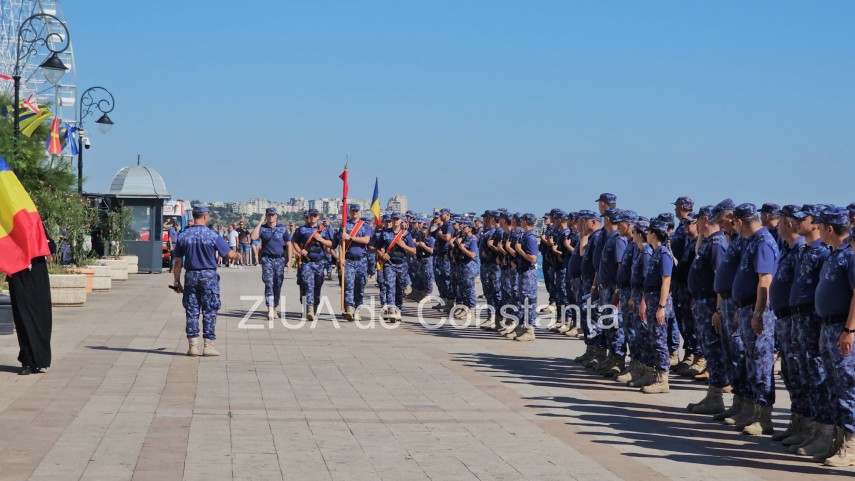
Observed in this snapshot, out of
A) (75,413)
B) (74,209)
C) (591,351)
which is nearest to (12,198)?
(75,413)

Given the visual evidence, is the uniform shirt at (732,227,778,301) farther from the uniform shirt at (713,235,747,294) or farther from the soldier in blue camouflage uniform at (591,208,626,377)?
the soldier in blue camouflage uniform at (591,208,626,377)

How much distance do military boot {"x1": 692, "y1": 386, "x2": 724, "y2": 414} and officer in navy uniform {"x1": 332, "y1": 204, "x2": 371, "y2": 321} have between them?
11.3m

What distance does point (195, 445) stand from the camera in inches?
355

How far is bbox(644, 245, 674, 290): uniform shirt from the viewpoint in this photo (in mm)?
12656

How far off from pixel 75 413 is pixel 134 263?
93.0ft

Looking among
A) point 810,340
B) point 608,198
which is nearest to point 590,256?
point 608,198

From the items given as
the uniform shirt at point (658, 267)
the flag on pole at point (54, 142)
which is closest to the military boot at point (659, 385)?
the uniform shirt at point (658, 267)

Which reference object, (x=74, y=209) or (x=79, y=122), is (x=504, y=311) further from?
(x=79, y=122)

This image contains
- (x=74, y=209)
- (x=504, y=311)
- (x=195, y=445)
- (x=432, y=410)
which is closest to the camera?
(x=195, y=445)

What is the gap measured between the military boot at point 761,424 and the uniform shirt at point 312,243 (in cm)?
1229

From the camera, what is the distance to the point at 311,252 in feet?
70.7

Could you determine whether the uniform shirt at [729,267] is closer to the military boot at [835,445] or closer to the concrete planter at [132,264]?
the military boot at [835,445]

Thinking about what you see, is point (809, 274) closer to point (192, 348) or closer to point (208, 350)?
point (208, 350)

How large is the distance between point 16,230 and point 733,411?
8.32m
